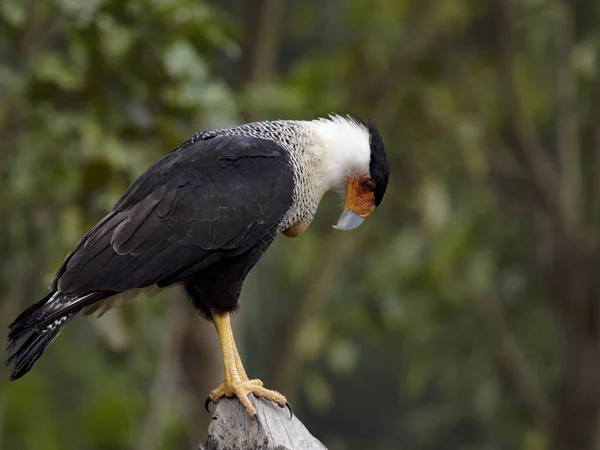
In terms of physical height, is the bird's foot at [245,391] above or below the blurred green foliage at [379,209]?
below

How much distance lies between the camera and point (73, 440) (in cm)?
1009

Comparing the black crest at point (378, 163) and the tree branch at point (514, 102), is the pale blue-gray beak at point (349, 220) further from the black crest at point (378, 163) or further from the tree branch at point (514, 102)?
the tree branch at point (514, 102)

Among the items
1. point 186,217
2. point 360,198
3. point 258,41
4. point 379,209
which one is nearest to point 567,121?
point 379,209

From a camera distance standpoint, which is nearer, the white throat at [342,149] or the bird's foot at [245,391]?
the bird's foot at [245,391]

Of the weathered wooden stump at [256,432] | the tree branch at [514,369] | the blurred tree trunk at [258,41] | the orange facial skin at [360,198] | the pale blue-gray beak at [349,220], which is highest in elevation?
the blurred tree trunk at [258,41]

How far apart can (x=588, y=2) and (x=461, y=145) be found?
5.02ft

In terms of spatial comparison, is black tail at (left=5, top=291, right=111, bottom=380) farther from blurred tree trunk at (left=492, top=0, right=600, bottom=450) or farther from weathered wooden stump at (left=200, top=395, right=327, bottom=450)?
blurred tree trunk at (left=492, top=0, right=600, bottom=450)

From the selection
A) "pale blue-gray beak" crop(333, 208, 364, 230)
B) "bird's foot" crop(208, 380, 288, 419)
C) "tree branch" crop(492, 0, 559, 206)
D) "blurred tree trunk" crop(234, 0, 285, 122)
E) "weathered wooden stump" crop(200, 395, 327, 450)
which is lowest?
"weathered wooden stump" crop(200, 395, 327, 450)

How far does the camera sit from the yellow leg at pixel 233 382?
11.6 ft

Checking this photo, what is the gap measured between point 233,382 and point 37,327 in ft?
2.13

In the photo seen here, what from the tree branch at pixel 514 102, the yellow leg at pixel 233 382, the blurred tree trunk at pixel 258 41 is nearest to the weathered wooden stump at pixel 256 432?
the yellow leg at pixel 233 382

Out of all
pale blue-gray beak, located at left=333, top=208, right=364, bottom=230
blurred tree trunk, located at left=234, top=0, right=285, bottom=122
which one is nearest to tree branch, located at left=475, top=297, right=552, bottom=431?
blurred tree trunk, located at left=234, top=0, right=285, bottom=122

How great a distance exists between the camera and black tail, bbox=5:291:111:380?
3277 millimetres

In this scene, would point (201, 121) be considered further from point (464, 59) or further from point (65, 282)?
point (464, 59)
